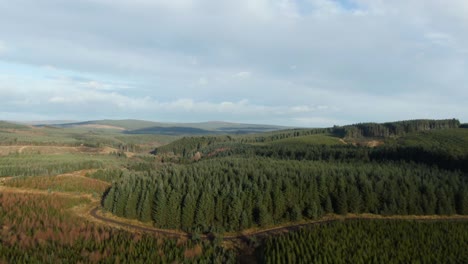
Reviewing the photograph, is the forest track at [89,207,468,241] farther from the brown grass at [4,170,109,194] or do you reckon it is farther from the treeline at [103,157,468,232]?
the brown grass at [4,170,109,194]

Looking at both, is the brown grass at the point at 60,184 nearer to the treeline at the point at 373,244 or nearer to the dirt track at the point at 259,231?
the dirt track at the point at 259,231

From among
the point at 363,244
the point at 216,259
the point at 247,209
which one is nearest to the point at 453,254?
the point at 363,244

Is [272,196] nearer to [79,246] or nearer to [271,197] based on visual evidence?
[271,197]

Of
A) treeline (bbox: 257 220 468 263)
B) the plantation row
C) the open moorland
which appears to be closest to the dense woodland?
the open moorland

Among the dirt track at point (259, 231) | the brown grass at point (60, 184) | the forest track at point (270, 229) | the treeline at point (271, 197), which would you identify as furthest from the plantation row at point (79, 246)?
the brown grass at point (60, 184)

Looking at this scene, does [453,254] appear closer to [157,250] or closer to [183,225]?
[157,250]

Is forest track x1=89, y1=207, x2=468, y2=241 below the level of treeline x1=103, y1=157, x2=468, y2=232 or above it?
below
